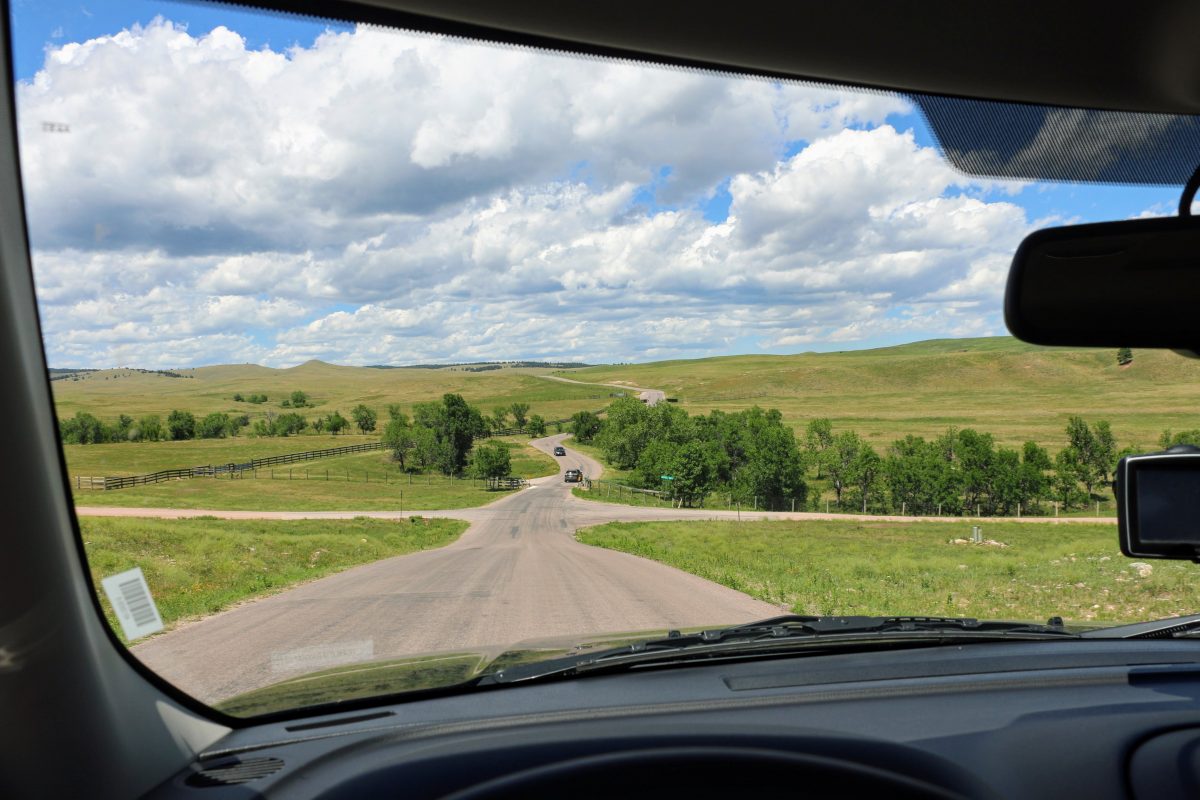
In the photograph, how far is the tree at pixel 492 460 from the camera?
17.5ft

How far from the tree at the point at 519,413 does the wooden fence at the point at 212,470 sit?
1.27m

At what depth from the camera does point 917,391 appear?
11.1 meters

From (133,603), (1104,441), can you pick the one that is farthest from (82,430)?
(1104,441)

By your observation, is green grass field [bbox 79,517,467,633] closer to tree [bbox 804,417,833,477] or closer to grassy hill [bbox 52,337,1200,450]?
grassy hill [bbox 52,337,1200,450]

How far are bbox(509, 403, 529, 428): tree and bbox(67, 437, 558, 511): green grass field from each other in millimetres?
135

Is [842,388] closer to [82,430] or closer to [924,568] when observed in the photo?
[924,568]

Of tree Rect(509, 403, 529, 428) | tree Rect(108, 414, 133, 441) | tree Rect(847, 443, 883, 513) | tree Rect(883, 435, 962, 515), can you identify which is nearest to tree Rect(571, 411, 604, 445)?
tree Rect(509, 403, 529, 428)

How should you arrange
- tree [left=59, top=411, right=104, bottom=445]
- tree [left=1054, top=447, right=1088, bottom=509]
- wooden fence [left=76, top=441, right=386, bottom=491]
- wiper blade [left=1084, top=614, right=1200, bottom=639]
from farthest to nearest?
tree [left=1054, top=447, right=1088, bottom=509], wiper blade [left=1084, top=614, right=1200, bottom=639], wooden fence [left=76, top=441, right=386, bottom=491], tree [left=59, top=411, right=104, bottom=445]

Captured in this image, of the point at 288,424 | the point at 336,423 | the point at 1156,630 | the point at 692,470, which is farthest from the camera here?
the point at 692,470

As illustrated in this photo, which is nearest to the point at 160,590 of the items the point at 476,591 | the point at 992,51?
the point at 476,591

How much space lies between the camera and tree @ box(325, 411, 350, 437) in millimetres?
4367

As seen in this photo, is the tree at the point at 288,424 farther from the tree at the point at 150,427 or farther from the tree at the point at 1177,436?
the tree at the point at 1177,436

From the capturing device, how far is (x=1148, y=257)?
76.0 inches

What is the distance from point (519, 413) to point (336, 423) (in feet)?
5.99
